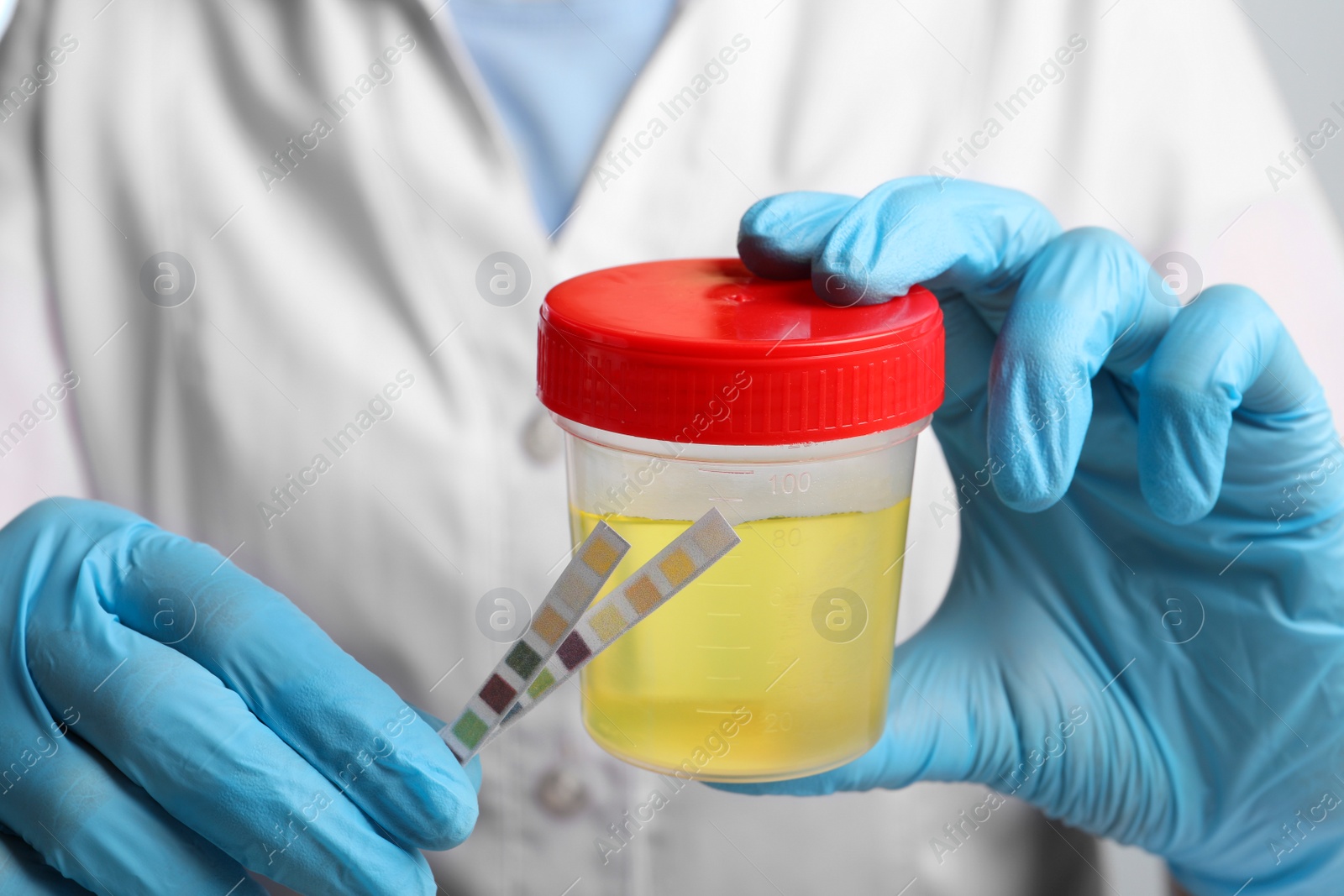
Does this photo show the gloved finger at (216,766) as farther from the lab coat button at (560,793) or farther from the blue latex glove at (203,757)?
the lab coat button at (560,793)

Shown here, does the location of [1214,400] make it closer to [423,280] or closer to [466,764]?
[466,764]

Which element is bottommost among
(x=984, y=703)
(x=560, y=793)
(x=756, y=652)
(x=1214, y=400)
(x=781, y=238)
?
(x=984, y=703)

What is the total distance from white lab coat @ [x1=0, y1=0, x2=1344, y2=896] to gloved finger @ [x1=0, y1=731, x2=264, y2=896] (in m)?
0.38

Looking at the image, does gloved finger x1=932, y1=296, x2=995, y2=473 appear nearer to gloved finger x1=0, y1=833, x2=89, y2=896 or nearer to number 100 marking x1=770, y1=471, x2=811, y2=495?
number 100 marking x1=770, y1=471, x2=811, y2=495

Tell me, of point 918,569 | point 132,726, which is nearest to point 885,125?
point 918,569

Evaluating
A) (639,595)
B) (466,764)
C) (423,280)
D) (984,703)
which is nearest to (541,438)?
(423,280)

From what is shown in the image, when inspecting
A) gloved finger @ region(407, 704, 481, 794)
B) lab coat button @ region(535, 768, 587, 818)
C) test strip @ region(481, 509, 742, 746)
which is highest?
test strip @ region(481, 509, 742, 746)

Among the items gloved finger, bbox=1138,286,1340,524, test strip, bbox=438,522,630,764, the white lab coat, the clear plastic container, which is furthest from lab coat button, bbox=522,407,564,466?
gloved finger, bbox=1138,286,1340,524

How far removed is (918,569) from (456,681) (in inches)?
24.5

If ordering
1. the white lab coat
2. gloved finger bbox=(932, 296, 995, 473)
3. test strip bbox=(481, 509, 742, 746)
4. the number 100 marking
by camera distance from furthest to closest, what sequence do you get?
the white lab coat → gloved finger bbox=(932, 296, 995, 473) → the number 100 marking → test strip bbox=(481, 509, 742, 746)

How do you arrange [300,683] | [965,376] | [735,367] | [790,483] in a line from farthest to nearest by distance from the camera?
1. [965,376]
2. [300,683]
3. [790,483]
4. [735,367]

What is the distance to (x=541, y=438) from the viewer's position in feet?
4.18

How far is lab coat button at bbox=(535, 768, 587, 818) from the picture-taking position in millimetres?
1282

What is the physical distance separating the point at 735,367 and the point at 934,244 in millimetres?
334
